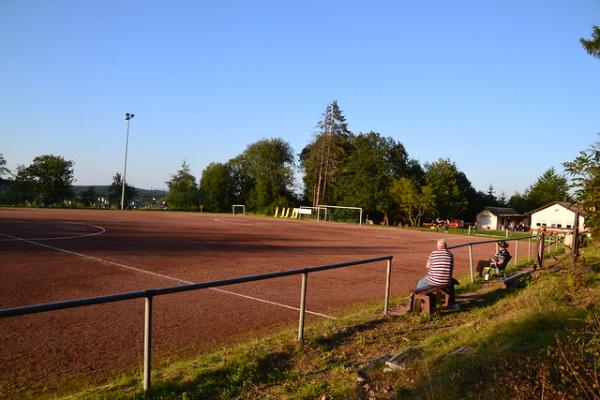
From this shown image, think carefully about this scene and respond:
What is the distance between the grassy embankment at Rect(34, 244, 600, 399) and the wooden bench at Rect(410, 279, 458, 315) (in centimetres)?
30

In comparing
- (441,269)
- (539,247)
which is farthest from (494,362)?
(539,247)

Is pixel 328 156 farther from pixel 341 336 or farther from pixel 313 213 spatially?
pixel 341 336

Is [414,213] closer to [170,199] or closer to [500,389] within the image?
[170,199]

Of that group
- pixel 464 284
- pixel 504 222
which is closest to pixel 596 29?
pixel 464 284

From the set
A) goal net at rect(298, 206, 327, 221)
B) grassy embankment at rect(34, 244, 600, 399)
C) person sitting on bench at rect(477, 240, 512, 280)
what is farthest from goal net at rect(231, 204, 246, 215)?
grassy embankment at rect(34, 244, 600, 399)

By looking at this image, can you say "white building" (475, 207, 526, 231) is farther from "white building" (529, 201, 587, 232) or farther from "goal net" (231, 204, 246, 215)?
"goal net" (231, 204, 246, 215)

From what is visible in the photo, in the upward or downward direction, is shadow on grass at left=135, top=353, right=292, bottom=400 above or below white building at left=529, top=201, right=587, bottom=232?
below

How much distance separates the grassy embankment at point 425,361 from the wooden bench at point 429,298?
0.99 ft

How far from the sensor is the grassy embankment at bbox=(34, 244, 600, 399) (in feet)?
11.5

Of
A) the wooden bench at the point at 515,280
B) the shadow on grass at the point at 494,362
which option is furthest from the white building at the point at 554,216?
the shadow on grass at the point at 494,362

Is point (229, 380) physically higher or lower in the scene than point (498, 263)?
lower

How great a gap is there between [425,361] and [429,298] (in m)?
3.14

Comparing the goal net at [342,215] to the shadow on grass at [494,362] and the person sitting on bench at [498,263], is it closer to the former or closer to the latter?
the person sitting on bench at [498,263]

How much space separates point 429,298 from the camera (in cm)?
750
